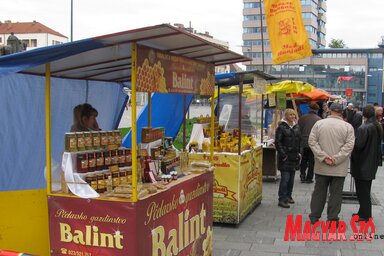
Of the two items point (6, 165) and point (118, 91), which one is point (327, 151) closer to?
point (118, 91)

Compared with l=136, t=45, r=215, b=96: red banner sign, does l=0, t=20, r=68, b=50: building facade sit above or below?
above

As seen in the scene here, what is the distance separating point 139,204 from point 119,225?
232 millimetres

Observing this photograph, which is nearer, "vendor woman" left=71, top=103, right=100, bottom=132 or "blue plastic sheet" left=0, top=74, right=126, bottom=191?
"vendor woman" left=71, top=103, right=100, bottom=132

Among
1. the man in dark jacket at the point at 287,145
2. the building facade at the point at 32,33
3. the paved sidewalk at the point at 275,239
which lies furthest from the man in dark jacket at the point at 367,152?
the building facade at the point at 32,33

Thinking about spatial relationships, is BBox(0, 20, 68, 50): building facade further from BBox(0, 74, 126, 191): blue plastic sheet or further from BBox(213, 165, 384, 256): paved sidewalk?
BBox(0, 74, 126, 191): blue plastic sheet

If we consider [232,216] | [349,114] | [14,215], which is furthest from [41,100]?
[349,114]

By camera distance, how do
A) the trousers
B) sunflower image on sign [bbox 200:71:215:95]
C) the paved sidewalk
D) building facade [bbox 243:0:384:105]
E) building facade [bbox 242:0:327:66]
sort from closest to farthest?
sunflower image on sign [bbox 200:71:215:95]
the paved sidewalk
the trousers
building facade [bbox 243:0:384:105]
building facade [bbox 242:0:327:66]

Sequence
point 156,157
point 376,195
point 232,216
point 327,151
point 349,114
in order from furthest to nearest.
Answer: point 349,114, point 376,195, point 232,216, point 327,151, point 156,157

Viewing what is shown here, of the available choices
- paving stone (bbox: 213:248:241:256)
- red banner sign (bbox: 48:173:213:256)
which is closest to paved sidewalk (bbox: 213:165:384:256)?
paving stone (bbox: 213:248:241:256)

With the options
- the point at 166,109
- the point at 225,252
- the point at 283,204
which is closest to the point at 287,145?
the point at 283,204

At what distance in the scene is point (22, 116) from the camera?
4758mm

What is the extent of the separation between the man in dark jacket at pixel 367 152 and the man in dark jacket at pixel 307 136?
128 inches

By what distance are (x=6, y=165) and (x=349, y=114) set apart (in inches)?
497

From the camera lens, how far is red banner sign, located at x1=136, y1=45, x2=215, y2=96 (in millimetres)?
3435
